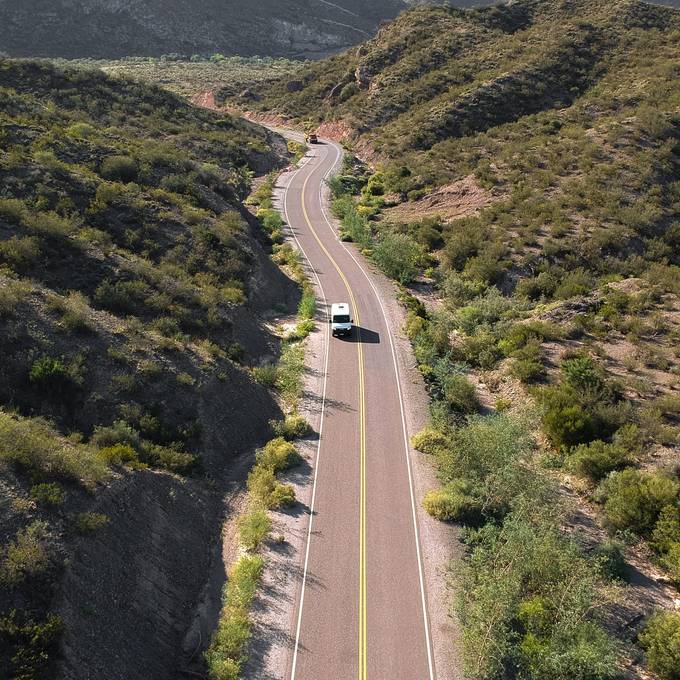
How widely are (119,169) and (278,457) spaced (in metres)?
32.7

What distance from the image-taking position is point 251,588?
19.8 m

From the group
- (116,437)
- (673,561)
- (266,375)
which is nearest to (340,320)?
(266,375)

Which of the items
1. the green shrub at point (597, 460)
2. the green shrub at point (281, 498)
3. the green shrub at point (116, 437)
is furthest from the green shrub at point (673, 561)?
the green shrub at point (116, 437)

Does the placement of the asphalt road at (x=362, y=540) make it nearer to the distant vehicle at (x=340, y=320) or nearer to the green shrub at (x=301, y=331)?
the distant vehicle at (x=340, y=320)

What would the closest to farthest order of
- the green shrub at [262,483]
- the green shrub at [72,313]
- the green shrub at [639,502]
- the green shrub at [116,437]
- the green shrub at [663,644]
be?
the green shrub at [663,644] < the green shrub at [116,437] < the green shrub at [639,502] < the green shrub at [262,483] < the green shrub at [72,313]

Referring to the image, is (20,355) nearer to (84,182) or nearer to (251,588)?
(251,588)

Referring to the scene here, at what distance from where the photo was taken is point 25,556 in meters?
15.8

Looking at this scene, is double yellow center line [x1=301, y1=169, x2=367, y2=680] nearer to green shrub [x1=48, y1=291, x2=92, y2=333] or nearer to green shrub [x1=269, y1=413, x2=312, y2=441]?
green shrub [x1=269, y1=413, x2=312, y2=441]

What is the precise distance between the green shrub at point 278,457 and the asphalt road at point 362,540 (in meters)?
1.36

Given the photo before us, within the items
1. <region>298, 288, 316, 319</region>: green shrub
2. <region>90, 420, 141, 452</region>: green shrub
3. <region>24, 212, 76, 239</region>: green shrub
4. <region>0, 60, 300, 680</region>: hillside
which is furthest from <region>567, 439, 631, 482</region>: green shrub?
<region>24, 212, 76, 239</region>: green shrub

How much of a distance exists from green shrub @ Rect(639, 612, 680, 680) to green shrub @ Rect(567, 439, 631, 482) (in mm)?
7916

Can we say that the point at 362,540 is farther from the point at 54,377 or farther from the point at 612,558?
the point at 54,377

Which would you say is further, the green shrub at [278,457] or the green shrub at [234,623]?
the green shrub at [278,457]

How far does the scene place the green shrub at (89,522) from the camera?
1806cm
